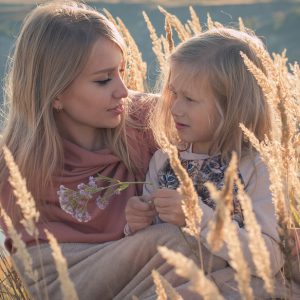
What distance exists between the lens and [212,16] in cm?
1920

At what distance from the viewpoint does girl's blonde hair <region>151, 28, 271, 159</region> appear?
290cm

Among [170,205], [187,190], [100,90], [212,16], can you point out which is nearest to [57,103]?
[100,90]

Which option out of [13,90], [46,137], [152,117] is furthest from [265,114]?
[13,90]

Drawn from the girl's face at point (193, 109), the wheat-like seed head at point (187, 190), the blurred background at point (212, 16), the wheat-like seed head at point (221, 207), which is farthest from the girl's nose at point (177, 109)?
the blurred background at point (212, 16)

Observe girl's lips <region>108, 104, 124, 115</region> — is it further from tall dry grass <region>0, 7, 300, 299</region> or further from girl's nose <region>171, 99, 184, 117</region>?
tall dry grass <region>0, 7, 300, 299</region>

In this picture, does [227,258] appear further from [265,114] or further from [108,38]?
[108,38]

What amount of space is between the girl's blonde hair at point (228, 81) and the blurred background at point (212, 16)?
11.7 m

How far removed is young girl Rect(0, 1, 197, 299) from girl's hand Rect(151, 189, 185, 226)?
0.47m

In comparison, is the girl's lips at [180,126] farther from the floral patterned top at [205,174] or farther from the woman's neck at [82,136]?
the woman's neck at [82,136]

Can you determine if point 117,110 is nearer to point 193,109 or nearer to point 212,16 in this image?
point 193,109

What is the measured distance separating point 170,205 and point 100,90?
0.79 metres

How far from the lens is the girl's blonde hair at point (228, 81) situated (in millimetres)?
2896

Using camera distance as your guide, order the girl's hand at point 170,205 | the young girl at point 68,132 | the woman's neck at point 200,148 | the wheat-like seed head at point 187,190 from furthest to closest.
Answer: the young girl at point 68,132
the woman's neck at point 200,148
the girl's hand at point 170,205
the wheat-like seed head at point 187,190

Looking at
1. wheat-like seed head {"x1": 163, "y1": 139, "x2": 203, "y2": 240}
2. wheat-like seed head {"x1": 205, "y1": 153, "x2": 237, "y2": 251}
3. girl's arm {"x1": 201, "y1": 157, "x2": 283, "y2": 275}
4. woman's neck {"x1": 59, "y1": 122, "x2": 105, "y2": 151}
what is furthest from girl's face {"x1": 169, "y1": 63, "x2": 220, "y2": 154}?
wheat-like seed head {"x1": 205, "y1": 153, "x2": 237, "y2": 251}
